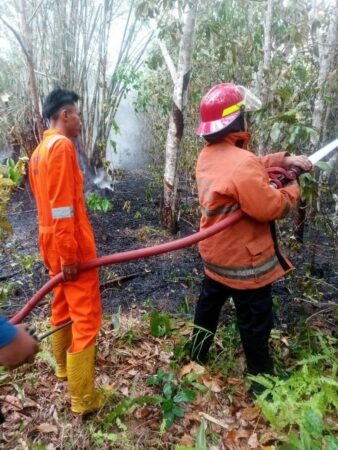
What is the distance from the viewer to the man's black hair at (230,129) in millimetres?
2258

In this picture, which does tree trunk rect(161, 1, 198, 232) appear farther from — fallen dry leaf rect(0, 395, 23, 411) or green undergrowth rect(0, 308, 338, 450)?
fallen dry leaf rect(0, 395, 23, 411)

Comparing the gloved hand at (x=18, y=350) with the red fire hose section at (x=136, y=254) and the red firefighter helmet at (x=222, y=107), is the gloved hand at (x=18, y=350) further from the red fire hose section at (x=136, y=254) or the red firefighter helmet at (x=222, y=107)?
the red firefighter helmet at (x=222, y=107)

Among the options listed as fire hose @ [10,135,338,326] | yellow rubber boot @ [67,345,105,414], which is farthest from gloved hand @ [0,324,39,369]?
yellow rubber boot @ [67,345,105,414]

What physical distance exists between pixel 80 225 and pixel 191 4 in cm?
324

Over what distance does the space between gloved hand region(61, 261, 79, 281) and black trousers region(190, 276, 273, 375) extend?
858 mm

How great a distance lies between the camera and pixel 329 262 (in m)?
4.50

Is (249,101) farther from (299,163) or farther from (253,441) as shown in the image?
(253,441)

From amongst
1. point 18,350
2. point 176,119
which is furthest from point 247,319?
point 176,119

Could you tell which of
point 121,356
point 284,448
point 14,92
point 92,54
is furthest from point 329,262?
point 14,92

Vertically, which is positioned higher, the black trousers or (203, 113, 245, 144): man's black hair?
(203, 113, 245, 144): man's black hair

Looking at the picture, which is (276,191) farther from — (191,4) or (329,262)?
(191,4)

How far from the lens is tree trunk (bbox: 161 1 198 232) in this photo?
4.62 m

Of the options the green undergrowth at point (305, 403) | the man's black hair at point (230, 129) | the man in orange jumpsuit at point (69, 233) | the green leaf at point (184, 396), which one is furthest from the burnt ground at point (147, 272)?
the man's black hair at point (230, 129)

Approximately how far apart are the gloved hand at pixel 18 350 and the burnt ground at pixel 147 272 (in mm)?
2156
